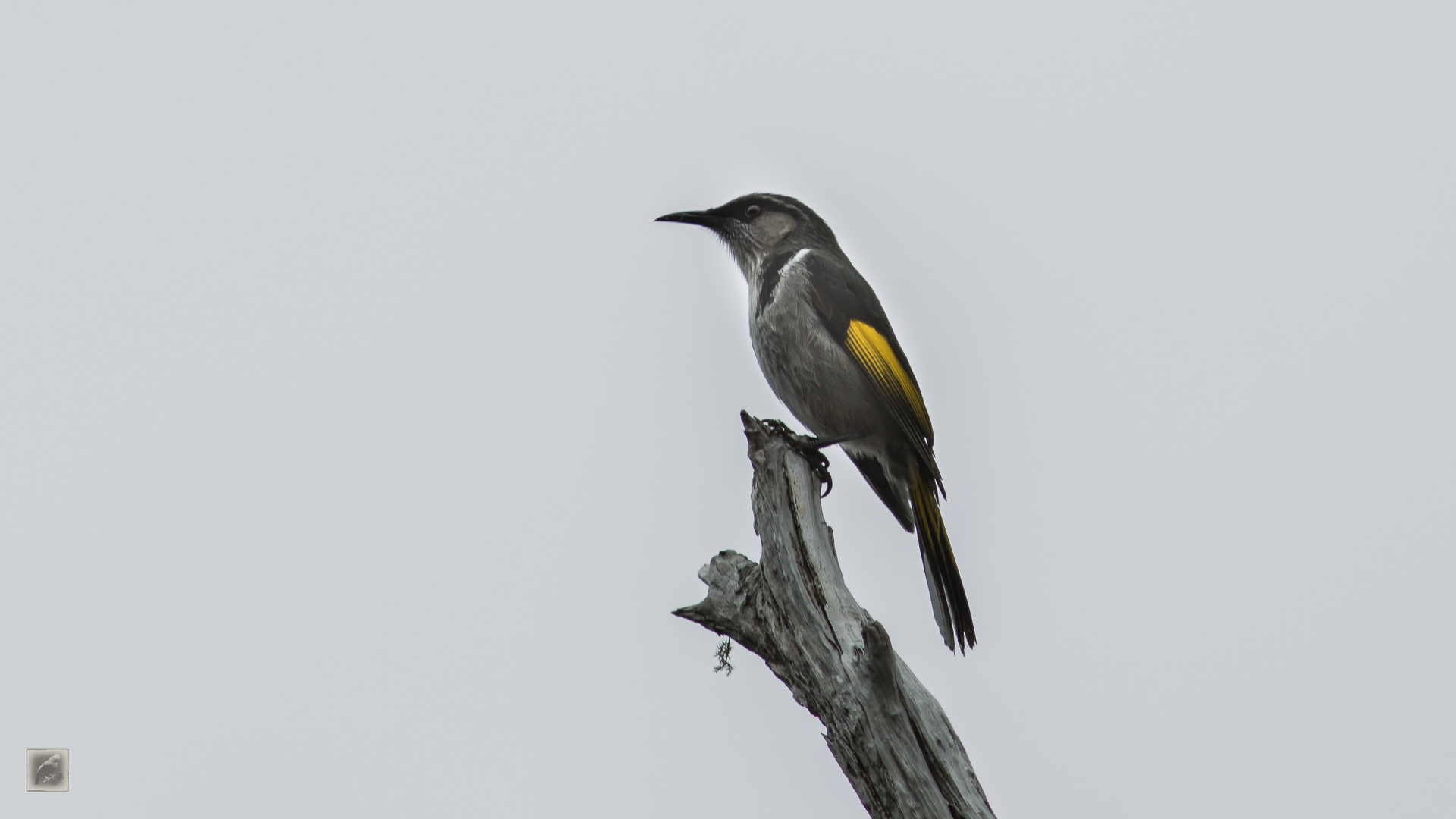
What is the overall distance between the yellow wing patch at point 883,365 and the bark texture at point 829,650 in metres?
1.17

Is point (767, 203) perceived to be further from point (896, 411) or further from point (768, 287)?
point (896, 411)

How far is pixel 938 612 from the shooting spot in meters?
5.39

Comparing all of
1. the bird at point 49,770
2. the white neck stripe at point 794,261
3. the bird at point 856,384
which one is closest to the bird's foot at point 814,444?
the bird at point 856,384

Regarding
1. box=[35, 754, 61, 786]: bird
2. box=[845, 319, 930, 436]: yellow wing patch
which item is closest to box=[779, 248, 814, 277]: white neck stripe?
box=[845, 319, 930, 436]: yellow wing patch

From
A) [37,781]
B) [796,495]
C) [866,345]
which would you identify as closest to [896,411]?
[866,345]

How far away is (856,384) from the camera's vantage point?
5668mm

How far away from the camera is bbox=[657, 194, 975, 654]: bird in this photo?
5.49 meters

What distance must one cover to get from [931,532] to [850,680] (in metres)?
1.76

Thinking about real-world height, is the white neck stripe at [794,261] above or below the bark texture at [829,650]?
above

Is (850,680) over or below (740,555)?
below

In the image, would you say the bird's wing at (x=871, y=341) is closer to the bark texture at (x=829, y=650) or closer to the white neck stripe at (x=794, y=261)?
the white neck stripe at (x=794, y=261)

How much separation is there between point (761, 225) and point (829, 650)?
311 centimetres

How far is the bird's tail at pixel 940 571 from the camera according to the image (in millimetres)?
5340

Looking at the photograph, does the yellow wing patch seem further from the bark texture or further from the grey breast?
the bark texture
